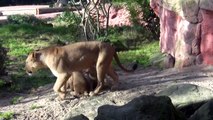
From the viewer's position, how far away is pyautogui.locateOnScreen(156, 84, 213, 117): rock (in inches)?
305

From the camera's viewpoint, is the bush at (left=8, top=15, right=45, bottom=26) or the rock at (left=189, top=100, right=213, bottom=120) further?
the bush at (left=8, top=15, right=45, bottom=26)

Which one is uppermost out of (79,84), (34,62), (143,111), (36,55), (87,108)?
(36,55)

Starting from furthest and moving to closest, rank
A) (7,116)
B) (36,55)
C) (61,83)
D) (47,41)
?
(47,41), (36,55), (61,83), (7,116)

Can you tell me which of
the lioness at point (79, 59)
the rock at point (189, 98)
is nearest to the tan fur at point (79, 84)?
the lioness at point (79, 59)

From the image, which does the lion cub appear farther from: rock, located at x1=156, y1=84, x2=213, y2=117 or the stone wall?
the stone wall

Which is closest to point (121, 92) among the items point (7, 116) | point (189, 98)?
point (189, 98)

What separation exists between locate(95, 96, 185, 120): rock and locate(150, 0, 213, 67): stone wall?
4318 millimetres

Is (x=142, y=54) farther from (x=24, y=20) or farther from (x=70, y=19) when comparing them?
(x=24, y=20)

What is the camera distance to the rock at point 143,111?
6.70 meters

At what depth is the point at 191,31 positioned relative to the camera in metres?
11.7

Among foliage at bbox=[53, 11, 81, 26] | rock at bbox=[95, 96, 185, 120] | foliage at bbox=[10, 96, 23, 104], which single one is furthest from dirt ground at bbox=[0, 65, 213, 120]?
foliage at bbox=[53, 11, 81, 26]

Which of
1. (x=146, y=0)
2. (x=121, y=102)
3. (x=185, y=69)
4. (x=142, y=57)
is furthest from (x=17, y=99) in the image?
(x=146, y=0)

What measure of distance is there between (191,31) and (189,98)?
4110 mm

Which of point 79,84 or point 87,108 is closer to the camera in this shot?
point 87,108
